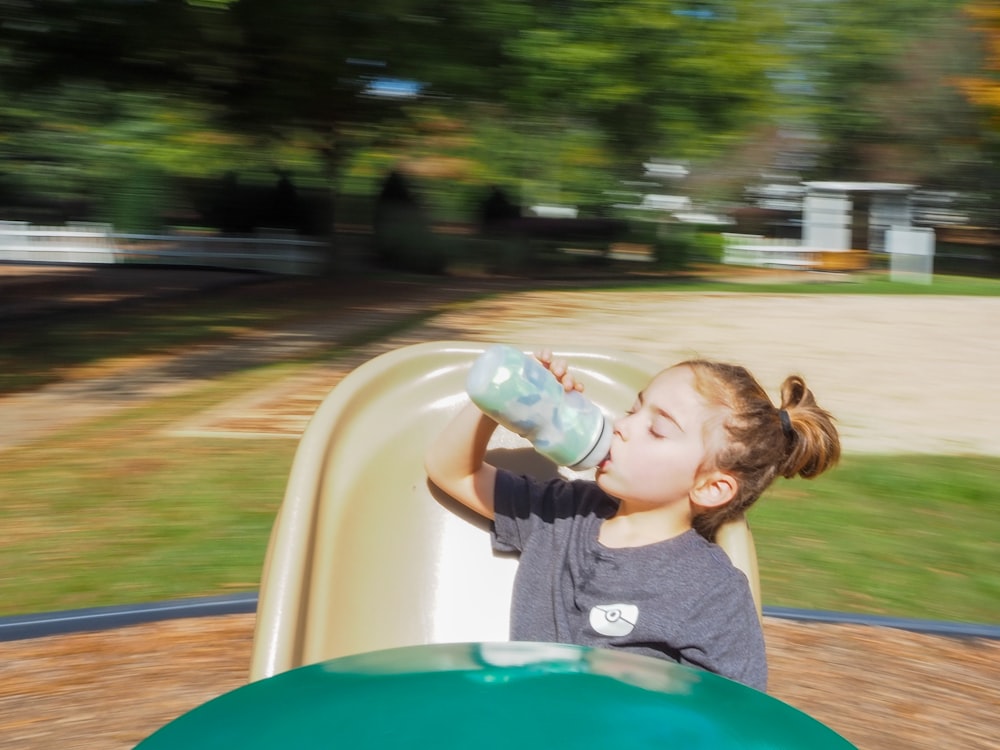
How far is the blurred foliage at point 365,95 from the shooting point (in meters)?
8.21

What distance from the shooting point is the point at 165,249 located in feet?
60.8

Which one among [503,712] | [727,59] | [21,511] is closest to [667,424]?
[503,712]

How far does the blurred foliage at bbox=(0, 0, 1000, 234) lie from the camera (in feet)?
26.9

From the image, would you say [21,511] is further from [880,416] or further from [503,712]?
[880,416]

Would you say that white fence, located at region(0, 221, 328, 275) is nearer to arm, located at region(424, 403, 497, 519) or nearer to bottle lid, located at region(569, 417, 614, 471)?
arm, located at region(424, 403, 497, 519)

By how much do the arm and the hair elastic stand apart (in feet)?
2.04

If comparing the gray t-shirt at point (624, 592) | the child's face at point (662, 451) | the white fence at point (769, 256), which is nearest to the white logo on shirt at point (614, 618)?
the gray t-shirt at point (624, 592)

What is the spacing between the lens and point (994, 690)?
333 centimetres

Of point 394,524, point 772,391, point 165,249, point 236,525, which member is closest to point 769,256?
point 165,249

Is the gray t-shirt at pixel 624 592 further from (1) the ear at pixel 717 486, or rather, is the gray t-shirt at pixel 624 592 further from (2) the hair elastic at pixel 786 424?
(2) the hair elastic at pixel 786 424

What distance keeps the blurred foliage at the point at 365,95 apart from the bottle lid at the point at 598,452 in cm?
606

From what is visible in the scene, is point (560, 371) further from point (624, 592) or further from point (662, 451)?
point (624, 592)

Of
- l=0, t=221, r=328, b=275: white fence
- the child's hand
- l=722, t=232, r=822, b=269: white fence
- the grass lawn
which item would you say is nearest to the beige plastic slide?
the child's hand

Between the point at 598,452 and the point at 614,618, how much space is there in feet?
1.06
